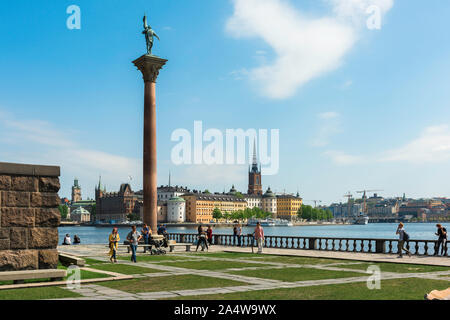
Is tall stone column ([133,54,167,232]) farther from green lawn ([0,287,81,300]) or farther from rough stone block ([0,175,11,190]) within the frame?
green lawn ([0,287,81,300])

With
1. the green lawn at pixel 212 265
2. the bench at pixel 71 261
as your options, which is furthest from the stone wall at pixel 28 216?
the green lawn at pixel 212 265

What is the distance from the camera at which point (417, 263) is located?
2298cm

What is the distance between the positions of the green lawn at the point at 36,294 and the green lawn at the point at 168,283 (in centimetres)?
162

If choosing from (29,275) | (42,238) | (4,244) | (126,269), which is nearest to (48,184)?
(42,238)

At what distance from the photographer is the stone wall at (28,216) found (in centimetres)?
1484

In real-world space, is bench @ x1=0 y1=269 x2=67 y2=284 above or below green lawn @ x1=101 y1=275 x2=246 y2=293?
above

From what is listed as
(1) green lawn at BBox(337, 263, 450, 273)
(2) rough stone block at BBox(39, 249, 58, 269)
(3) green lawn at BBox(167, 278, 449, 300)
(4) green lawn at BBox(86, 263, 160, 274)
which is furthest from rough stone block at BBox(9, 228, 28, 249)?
(1) green lawn at BBox(337, 263, 450, 273)

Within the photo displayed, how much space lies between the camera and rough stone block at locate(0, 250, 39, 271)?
1480cm

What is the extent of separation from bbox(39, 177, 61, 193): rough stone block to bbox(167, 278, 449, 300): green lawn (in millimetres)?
5835

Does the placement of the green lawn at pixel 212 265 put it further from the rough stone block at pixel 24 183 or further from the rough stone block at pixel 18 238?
the rough stone block at pixel 24 183

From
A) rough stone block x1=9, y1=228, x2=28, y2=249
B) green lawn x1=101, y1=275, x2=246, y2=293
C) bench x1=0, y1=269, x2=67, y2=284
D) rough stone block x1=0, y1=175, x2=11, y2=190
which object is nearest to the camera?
bench x1=0, y1=269, x2=67, y2=284
